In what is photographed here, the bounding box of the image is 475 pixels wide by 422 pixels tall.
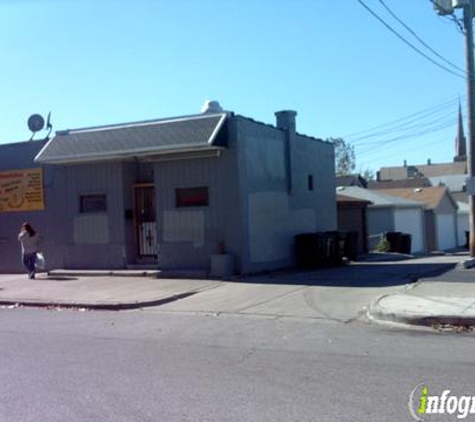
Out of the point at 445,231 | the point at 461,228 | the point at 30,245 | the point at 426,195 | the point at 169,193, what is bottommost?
the point at 445,231

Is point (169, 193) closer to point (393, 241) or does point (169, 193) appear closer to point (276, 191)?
point (276, 191)

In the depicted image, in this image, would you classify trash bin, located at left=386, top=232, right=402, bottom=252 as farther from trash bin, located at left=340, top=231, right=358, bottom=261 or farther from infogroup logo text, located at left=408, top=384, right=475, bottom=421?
infogroup logo text, located at left=408, top=384, right=475, bottom=421

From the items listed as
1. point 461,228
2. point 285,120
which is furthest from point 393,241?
point 461,228

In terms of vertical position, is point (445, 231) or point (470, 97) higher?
point (470, 97)

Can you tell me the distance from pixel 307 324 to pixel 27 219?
506 inches

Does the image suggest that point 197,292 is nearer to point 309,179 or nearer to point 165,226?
point 165,226

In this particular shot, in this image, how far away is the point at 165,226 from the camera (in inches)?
709

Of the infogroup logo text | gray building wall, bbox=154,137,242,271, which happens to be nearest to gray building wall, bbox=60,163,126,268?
gray building wall, bbox=154,137,242,271

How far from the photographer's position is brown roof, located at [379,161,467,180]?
317 ft

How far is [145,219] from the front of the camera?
62.3 ft

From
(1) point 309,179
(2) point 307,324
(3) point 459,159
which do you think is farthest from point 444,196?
(3) point 459,159

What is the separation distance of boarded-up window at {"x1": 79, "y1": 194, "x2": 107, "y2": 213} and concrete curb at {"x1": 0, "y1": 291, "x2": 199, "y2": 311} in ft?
16.5

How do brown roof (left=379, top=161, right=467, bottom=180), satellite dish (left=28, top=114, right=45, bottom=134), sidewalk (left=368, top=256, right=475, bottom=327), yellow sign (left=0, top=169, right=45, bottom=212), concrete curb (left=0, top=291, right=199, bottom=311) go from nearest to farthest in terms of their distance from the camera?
sidewalk (left=368, top=256, right=475, bottom=327) < concrete curb (left=0, top=291, right=199, bottom=311) < yellow sign (left=0, top=169, right=45, bottom=212) < satellite dish (left=28, top=114, right=45, bottom=134) < brown roof (left=379, top=161, right=467, bottom=180)

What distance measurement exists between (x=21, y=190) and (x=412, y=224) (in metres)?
24.9
